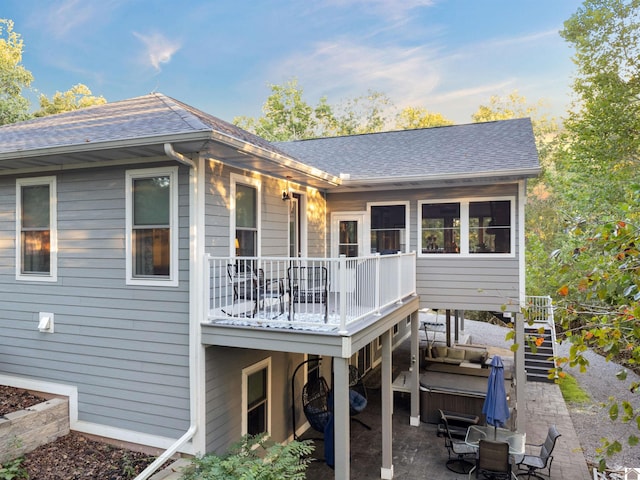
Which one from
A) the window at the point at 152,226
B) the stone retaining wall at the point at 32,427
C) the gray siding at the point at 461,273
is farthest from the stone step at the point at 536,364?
the stone retaining wall at the point at 32,427

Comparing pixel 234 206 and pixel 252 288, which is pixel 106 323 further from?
pixel 234 206

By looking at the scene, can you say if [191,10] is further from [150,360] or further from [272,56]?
[150,360]

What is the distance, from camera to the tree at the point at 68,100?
2320cm

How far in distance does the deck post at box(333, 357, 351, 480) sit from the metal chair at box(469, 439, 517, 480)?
2.76 meters

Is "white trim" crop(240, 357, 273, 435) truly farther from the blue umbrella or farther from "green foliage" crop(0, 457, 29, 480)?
the blue umbrella

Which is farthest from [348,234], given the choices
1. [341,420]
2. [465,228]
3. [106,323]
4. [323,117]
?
[323,117]

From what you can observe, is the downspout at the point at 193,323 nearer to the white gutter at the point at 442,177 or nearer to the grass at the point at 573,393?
the white gutter at the point at 442,177

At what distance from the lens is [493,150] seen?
920cm

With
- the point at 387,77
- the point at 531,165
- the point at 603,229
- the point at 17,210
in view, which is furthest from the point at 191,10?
the point at 603,229

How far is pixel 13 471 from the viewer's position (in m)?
5.06

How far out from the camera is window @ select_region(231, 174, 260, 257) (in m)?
6.46

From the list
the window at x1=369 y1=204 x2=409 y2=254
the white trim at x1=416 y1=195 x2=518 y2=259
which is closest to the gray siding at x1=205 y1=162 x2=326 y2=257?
the window at x1=369 y1=204 x2=409 y2=254

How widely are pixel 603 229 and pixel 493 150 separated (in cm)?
760

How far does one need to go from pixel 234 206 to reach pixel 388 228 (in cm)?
412
